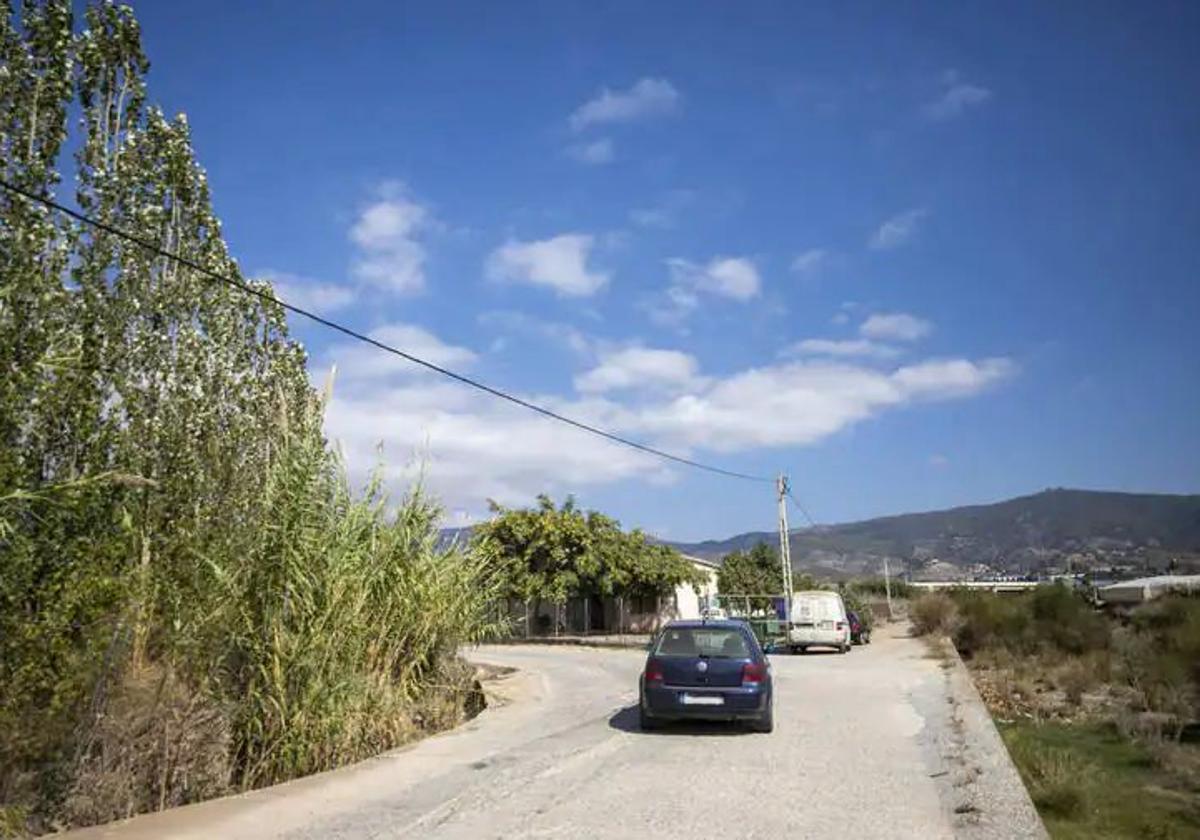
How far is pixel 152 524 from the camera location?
384 inches

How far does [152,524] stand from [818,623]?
25835 mm

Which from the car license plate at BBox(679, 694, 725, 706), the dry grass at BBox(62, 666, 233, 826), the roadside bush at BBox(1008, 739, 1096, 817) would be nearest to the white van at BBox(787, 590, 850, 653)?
the roadside bush at BBox(1008, 739, 1096, 817)

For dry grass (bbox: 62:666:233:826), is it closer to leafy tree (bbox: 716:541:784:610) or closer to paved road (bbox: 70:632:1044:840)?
paved road (bbox: 70:632:1044:840)

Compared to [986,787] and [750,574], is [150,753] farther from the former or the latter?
[750,574]

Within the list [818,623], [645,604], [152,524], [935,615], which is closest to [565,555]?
[645,604]

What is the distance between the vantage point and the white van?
3173 centimetres

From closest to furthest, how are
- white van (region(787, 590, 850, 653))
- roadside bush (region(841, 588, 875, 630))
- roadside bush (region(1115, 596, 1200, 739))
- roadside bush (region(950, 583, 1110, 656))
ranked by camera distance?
roadside bush (region(1115, 596, 1200, 739))
white van (region(787, 590, 850, 653))
roadside bush (region(950, 583, 1110, 656))
roadside bush (region(841, 588, 875, 630))

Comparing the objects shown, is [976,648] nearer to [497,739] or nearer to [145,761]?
[497,739]

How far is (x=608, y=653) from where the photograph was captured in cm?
3216

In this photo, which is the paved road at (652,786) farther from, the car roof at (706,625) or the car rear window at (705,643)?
the car roof at (706,625)

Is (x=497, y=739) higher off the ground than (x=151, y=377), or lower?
lower

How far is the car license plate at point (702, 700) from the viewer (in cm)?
1229

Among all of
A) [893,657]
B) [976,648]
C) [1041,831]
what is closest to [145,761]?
[1041,831]

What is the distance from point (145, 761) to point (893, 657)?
78.8 feet
